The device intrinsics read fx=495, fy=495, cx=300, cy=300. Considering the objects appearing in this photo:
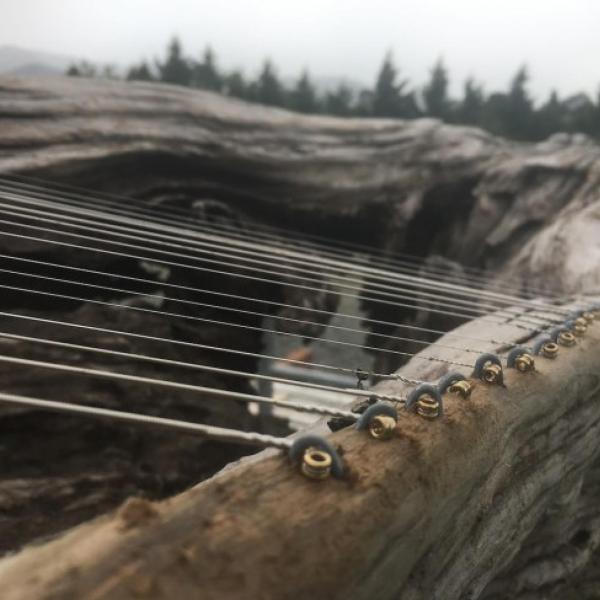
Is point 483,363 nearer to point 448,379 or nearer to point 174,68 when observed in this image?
point 448,379

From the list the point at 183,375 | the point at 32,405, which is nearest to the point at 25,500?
the point at 183,375

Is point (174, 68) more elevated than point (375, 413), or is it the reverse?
point (174, 68)

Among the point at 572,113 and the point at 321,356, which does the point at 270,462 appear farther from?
the point at 572,113

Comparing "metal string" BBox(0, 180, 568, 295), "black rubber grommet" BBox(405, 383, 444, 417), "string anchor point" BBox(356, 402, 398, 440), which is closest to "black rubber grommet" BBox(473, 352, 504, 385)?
"black rubber grommet" BBox(405, 383, 444, 417)

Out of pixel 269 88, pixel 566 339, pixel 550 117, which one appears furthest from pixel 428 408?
pixel 269 88

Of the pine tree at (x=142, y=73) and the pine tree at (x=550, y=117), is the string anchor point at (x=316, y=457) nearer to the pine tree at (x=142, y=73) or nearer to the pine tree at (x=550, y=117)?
the pine tree at (x=550, y=117)

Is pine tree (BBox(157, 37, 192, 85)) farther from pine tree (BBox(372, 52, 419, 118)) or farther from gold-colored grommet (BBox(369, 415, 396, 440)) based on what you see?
gold-colored grommet (BBox(369, 415, 396, 440))
